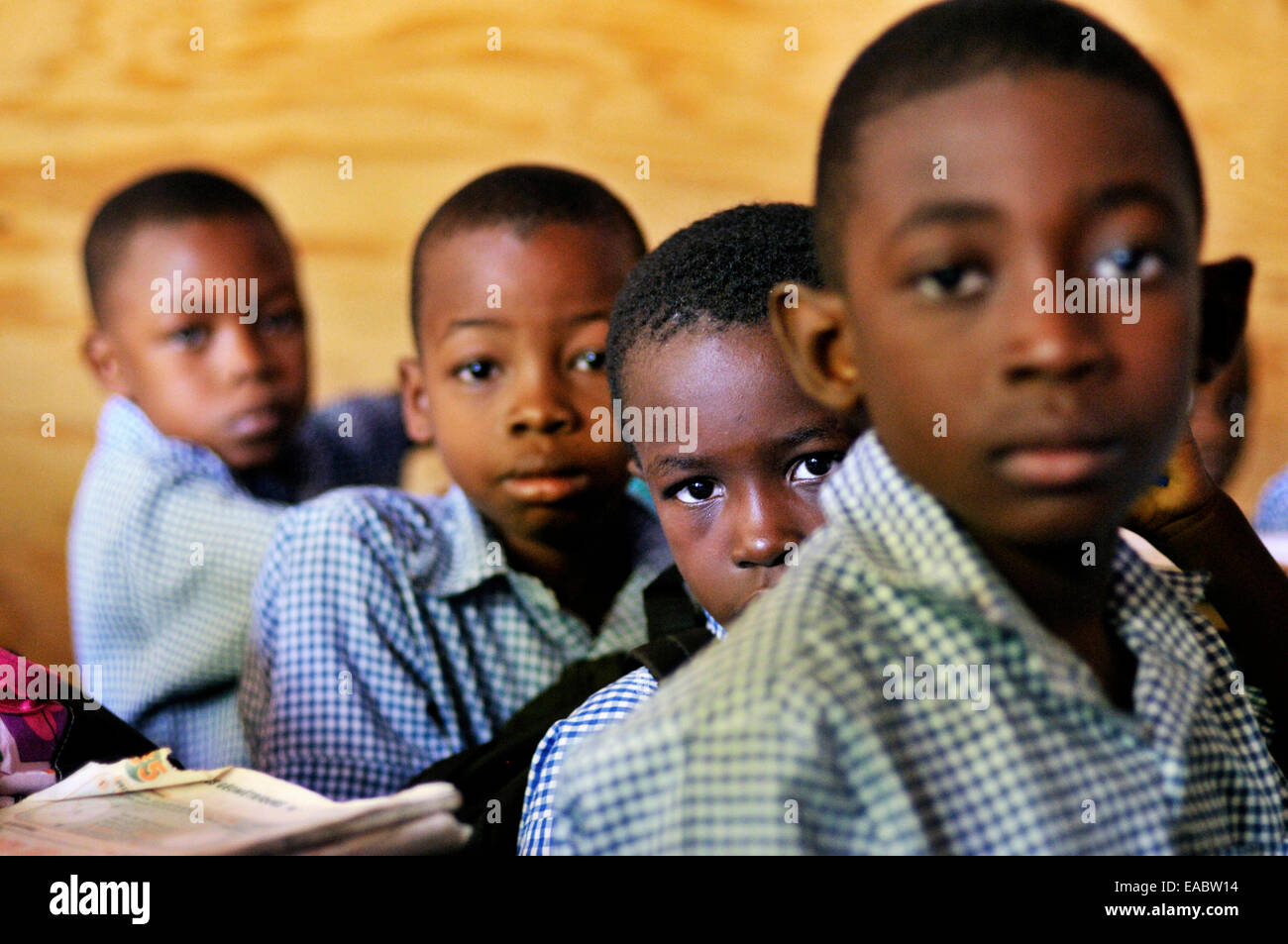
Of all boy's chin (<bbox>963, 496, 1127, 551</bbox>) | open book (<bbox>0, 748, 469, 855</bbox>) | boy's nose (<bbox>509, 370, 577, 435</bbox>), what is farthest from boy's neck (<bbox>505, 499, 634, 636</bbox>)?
boy's chin (<bbox>963, 496, 1127, 551</bbox>)

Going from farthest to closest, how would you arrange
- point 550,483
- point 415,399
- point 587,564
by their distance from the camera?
point 415,399, point 587,564, point 550,483

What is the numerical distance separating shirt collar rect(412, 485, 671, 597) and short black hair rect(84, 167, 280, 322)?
693 mm

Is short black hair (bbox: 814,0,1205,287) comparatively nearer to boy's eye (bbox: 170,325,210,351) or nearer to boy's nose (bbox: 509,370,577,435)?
boy's nose (bbox: 509,370,577,435)

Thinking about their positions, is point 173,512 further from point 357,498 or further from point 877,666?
point 877,666

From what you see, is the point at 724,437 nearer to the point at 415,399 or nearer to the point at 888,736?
the point at 888,736

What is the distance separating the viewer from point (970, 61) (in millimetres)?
605

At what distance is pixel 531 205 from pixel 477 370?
0.59ft

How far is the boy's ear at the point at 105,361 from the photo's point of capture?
1.90 metres

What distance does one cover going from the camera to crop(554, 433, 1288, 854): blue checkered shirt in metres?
0.56

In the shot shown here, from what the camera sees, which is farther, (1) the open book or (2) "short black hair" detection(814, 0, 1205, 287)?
(1) the open book

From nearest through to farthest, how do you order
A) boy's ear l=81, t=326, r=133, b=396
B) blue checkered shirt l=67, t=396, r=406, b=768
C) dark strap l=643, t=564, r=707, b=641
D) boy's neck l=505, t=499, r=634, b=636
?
dark strap l=643, t=564, r=707, b=641 → boy's neck l=505, t=499, r=634, b=636 → blue checkered shirt l=67, t=396, r=406, b=768 → boy's ear l=81, t=326, r=133, b=396

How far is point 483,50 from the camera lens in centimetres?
215

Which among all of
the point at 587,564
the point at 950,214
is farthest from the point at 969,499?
the point at 587,564
